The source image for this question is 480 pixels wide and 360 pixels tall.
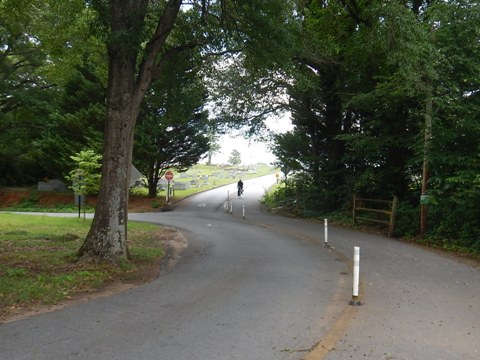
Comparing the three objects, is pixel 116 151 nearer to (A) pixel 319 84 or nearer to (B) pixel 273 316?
(B) pixel 273 316

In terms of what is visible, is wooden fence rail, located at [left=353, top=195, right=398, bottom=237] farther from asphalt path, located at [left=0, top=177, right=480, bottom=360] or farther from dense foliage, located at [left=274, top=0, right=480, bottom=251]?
asphalt path, located at [left=0, top=177, right=480, bottom=360]

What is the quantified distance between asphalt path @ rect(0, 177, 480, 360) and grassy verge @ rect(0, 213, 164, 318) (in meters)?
0.76

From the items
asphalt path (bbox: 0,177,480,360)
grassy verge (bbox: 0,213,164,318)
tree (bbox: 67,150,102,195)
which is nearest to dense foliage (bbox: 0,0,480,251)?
grassy verge (bbox: 0,213,164,318)

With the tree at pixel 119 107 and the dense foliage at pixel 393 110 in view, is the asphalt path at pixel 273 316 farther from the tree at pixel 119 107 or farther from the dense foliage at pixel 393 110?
the dense foliage at pixel 393 110

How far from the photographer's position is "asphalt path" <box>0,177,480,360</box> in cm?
488

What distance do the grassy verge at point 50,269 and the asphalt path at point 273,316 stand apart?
2.49 ft

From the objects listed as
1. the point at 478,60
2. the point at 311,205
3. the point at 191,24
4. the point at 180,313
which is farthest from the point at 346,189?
the point at 180,313

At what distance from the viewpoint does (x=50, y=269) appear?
9.02 meters

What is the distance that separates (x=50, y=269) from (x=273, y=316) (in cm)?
527

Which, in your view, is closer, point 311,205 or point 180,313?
point 180,313

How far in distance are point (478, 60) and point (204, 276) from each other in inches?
404

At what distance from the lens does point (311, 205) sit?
25.2 metres

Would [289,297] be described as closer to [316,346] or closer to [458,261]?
[316,346]

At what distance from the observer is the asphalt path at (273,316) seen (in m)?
4.88
